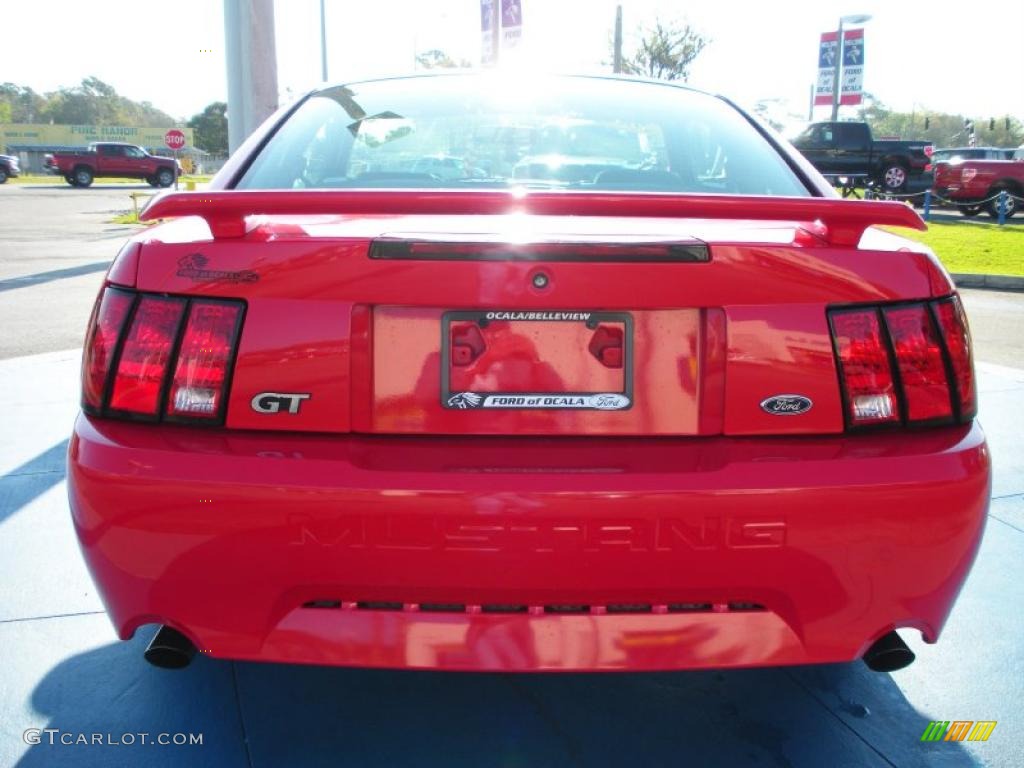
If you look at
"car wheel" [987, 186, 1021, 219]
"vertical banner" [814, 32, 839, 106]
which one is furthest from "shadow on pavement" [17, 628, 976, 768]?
"vertical banner" [814, 32, 839, 106]

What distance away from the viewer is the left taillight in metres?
1.72

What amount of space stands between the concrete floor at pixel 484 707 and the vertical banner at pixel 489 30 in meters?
13.0

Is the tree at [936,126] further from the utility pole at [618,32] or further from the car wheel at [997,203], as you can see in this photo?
the car wheel at [997,203]

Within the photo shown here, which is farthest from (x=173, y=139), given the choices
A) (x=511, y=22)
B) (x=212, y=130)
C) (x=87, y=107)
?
(x=87, y=107)

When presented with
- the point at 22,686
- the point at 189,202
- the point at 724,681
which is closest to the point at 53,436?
the point at 22,686

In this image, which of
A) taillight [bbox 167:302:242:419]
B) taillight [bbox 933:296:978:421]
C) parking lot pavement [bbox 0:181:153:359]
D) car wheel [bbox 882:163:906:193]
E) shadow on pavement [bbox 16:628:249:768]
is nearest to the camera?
taillight [bbox 167:302:242:419]

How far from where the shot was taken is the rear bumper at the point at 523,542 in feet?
5.31

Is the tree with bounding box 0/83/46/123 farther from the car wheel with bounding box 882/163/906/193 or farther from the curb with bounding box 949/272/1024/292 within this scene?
the curb with bounding box 949/272/1024/292

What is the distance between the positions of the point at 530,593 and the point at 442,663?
214 mm

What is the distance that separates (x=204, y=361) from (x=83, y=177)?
44735mm

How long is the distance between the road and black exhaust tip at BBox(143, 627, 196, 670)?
510cm

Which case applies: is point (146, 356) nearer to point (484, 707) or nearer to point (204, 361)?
point (204, 361)

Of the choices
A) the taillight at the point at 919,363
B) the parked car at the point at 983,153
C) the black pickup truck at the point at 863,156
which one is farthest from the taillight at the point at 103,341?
the parked car at the point at 983,153

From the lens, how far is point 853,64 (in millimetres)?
28375
